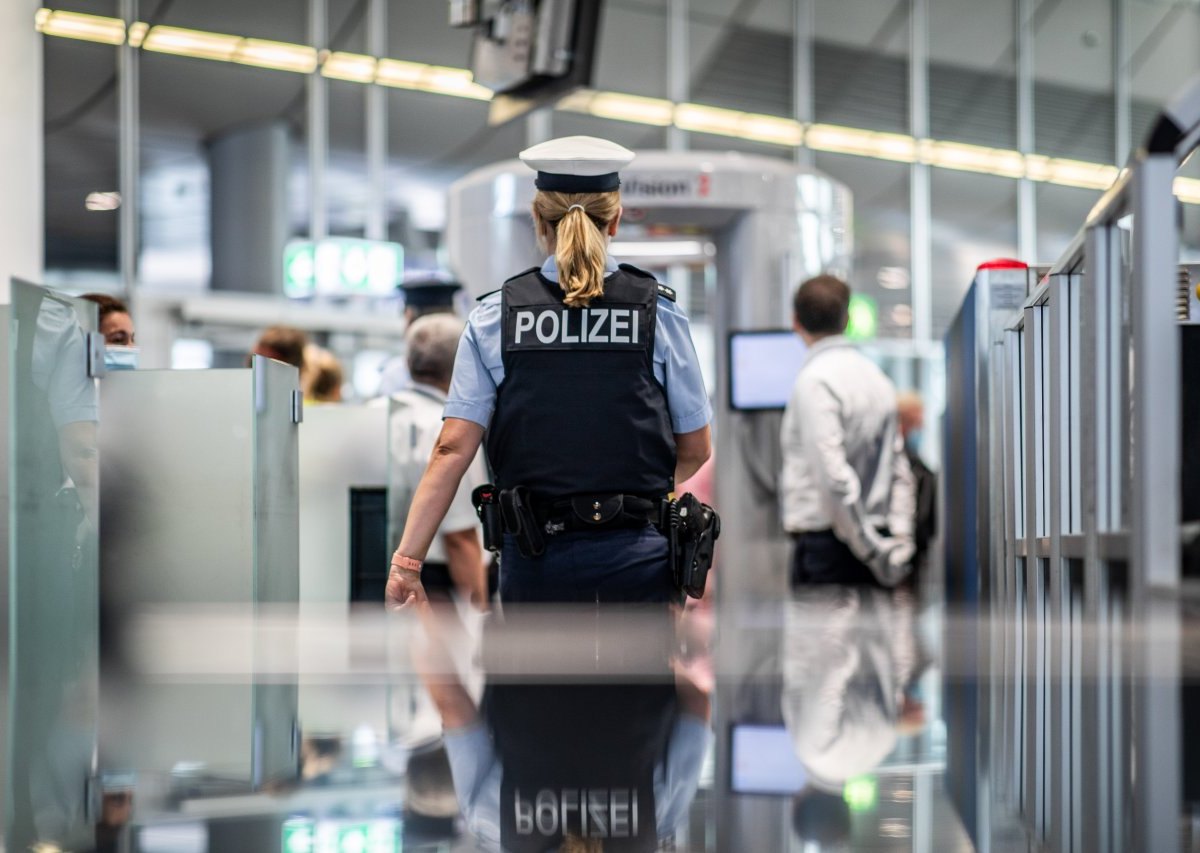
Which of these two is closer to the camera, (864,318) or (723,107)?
(723,107)

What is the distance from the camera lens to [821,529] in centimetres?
497

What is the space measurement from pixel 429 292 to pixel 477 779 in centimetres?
356

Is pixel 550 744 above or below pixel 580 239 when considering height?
below

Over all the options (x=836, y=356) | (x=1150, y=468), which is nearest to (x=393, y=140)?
(x=836, y=356)

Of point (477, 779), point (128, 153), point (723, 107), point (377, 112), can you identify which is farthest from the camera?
point (723, 107)

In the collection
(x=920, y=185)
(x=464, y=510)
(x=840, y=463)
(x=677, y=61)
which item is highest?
(x=677, y=61)

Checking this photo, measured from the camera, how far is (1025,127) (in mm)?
14203

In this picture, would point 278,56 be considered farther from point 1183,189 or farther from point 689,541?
point 1183,189

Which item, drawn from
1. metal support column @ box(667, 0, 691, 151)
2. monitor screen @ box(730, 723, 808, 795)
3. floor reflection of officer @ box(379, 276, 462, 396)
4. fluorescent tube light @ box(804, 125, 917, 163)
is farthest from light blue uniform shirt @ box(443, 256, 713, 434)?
fluorescent tube light @ box(804, 125, 917, 163)

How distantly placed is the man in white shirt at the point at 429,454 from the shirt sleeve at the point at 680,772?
2.24 metres

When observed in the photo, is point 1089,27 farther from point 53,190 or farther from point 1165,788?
Answer: point 1165,788

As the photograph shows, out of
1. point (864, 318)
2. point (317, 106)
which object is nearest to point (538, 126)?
point (317, 106)

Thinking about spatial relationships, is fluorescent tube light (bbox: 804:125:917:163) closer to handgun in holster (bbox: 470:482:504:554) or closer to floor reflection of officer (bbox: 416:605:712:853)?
handgun in holster (bbox: 470:482:504:554)

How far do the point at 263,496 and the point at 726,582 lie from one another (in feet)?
10.6
